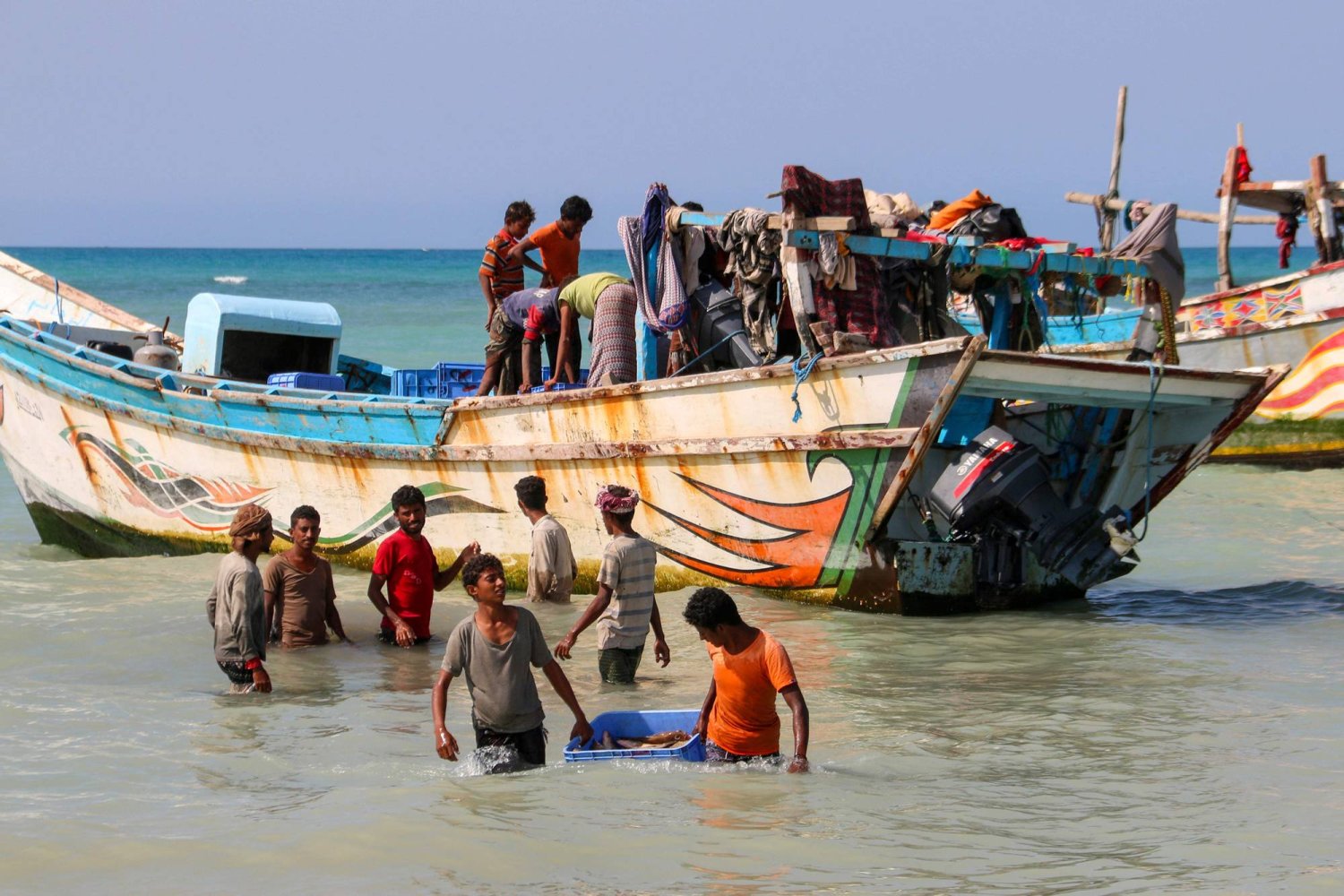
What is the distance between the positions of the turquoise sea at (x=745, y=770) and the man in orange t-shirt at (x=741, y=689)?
0.12 m

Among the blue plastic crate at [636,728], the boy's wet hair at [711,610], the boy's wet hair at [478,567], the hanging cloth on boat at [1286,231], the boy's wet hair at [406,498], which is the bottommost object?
the blue plastic crate at [636,728]

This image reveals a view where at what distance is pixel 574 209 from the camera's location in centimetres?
1135

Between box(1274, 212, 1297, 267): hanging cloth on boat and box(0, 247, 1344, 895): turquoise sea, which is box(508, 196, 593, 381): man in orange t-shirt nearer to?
box(0, 247, 1344, 895): turquoise sea

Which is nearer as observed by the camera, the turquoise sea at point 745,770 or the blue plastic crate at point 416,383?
the turquoise sea at point 745,770

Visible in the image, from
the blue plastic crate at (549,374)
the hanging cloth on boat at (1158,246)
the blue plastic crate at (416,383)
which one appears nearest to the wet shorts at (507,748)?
the blue plastic crate at (549,374)

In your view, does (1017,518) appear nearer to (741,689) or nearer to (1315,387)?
(741,689)

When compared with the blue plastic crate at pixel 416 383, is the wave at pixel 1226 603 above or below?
below

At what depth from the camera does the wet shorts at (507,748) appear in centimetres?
621

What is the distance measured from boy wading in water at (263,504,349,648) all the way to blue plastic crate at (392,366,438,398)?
13.7 ft

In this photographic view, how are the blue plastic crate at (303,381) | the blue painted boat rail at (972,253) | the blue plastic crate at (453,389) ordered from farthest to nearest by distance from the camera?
the blue plastic crate at (453,389)
the blue plastic crate at (303,381)
the blue painted boat rail at (972,253)

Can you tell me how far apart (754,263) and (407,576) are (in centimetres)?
289

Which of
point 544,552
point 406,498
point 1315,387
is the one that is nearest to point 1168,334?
point 544,552

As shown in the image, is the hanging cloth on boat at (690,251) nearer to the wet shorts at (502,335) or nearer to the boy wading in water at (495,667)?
the wet shorts at (502,335)

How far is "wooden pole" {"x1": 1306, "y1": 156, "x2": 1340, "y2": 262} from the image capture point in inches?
688
